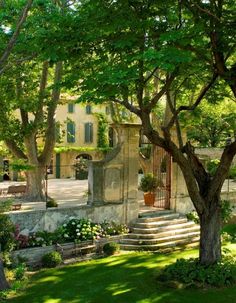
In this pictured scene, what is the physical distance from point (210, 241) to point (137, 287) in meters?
2.76

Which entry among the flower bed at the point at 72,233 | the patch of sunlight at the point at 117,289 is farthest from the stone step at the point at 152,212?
the patch of sunlight at the point at 117,289

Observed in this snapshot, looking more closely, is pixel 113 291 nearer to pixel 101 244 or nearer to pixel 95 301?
pixel 95 301

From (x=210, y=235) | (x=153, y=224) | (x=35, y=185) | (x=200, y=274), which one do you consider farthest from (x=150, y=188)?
→ (x=200, y=274)

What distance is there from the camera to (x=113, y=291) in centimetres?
1276

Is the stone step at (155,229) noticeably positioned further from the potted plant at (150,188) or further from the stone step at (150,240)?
the potted plant at (150,188)

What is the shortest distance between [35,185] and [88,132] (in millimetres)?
26221

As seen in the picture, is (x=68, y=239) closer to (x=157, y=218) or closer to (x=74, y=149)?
(x=157, y=218)

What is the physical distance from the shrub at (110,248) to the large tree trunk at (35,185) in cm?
756

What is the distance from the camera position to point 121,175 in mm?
18922

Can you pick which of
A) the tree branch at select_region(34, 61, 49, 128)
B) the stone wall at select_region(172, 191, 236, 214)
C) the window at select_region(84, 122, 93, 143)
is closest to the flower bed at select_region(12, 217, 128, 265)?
the stone wall at select_region(172, 191, 236, 214)

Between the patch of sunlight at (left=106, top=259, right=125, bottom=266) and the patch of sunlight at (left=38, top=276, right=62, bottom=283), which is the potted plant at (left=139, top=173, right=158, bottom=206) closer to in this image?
the patch of sunlight at (left=106, top=259, right=125, bottom=266)

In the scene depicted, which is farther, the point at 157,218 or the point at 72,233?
the point at 157,218

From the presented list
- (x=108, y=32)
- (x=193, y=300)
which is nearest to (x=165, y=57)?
(x=108, y=32)

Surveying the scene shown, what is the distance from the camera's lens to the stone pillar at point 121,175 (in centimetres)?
1833
